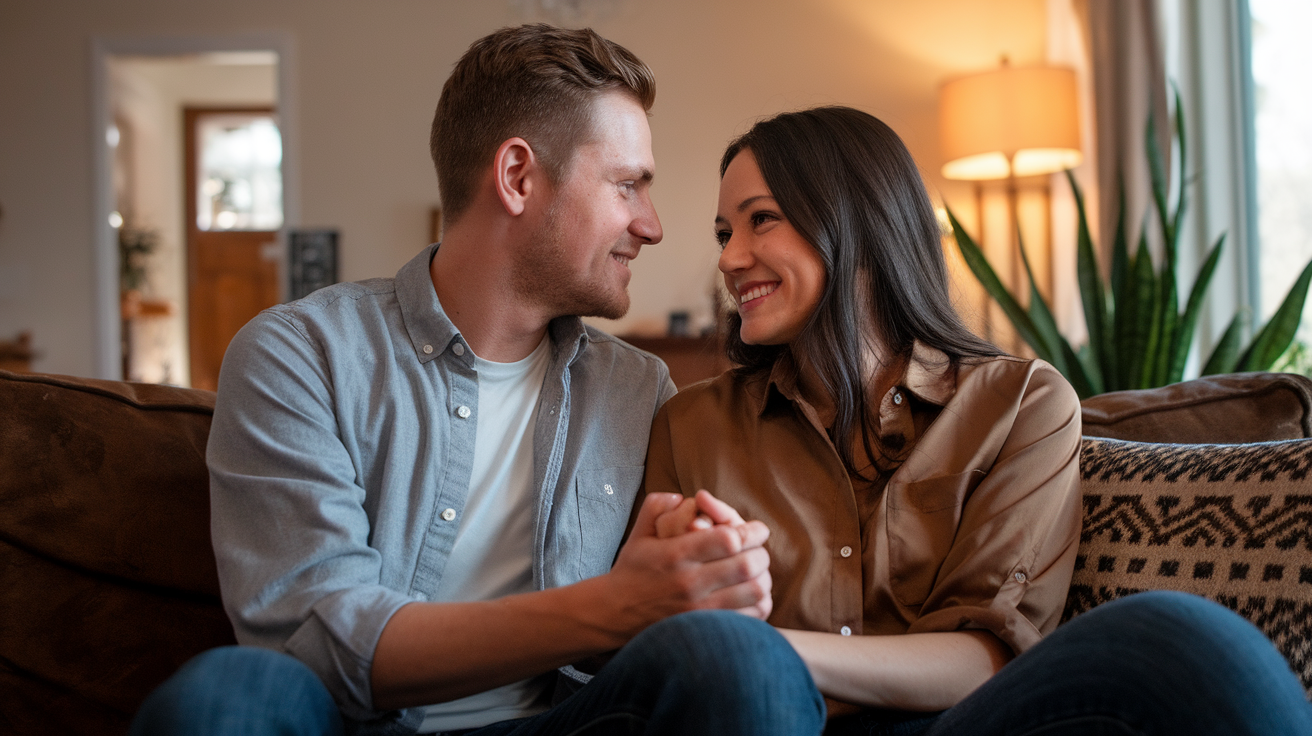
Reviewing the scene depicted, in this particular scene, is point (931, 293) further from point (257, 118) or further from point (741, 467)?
point (257, 118)

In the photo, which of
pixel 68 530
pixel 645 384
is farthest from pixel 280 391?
pixel 645 384

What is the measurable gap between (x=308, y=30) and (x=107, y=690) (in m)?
4.28

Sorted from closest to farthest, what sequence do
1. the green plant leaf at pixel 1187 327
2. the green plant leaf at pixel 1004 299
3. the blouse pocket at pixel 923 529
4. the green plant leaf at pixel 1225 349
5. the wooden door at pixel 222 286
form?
the blouse pocket at pixel 923 529, the green plant leaf at pixel 1225 349, the green plant leaf at pixel 1187 327, the green plant leaf at pixel 1004 299, the wooden door at pixel 222 286

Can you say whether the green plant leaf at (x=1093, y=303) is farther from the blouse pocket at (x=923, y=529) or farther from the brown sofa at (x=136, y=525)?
the blouse pocket at (x=923, y=529)

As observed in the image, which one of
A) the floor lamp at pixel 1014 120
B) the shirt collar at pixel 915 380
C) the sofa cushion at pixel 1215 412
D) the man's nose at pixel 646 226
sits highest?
the floor lamp at pixel 1014 120

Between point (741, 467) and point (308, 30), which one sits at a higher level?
point (308, 30)

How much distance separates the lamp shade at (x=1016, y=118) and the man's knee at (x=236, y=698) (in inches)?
146

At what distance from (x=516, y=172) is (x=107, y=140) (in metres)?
4.36

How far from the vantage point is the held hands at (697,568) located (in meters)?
0.96

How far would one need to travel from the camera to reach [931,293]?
54.9 inches

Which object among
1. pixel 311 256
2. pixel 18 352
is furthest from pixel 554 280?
pixel 18 352

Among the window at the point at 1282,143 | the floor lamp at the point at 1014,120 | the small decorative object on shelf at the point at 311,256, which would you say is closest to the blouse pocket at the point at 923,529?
the window at the point at 1282,143

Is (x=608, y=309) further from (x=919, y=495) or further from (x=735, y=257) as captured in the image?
(x=919, y=495)

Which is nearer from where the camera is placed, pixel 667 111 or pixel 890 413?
pixel 890 413
